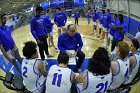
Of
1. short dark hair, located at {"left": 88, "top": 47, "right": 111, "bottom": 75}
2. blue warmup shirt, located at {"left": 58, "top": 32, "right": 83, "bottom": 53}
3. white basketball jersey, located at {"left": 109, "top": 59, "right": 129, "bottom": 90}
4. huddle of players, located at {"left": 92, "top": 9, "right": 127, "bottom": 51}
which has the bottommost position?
huddle of players, located at {"left": 92, "top": 9, "right": 127, "bottom": 51}

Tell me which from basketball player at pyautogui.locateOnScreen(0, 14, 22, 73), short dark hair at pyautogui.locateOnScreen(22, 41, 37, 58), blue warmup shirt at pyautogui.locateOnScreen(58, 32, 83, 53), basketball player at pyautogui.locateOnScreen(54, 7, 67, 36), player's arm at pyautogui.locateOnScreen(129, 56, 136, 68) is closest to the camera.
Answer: short dark hair at pyautogui.locateOnScreen(22, 41, 37, 58)

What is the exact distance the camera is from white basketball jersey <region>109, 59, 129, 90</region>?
3.94 m

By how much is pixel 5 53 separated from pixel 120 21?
4595 millimetres

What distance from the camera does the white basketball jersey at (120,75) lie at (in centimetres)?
394

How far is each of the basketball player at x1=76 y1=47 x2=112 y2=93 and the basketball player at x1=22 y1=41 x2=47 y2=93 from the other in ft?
2.45

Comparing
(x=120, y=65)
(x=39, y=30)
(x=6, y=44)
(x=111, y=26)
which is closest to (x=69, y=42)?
(x=6, y=44)

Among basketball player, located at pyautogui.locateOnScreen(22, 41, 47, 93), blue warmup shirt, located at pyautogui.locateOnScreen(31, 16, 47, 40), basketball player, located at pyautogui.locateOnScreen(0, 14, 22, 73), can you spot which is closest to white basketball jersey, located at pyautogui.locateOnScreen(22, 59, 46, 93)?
basketball player, located at pyautogui.locateOnScreen(22, 41, 47, 93)

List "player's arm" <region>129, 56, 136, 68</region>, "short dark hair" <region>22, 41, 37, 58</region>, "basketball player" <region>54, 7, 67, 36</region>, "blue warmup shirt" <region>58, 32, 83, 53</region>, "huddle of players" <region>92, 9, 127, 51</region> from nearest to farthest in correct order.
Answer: "short dark hair" <region>22, 41, 37, 58</region> < "player's arm" <region>129, 56, 136, 68</region> < "blue warmup shirt" <region>58, 32, 83, 53</region> < "huddle of players" <region>92, 9, 127, 51</region> < "basketball player" <region>54, 7, 67, 36</region>

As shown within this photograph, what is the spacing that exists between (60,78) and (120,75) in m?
1.01

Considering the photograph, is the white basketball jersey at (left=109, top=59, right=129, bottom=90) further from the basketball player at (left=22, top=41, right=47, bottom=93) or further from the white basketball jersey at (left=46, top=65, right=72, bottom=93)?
the basketball player at (left=22, top=41, right=47, bottom=93)

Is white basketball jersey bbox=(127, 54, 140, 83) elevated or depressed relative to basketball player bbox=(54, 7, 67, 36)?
elevated

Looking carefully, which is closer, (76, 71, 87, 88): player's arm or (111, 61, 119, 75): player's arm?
(76, 71, 87, 88): player's arm

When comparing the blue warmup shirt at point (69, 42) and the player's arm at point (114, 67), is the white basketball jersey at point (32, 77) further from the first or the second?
the blue warmup shirt at point (69, 42)

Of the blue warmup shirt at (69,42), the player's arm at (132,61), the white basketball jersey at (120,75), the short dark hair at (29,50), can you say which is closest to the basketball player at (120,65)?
the white basketball jersey at (120,75)
